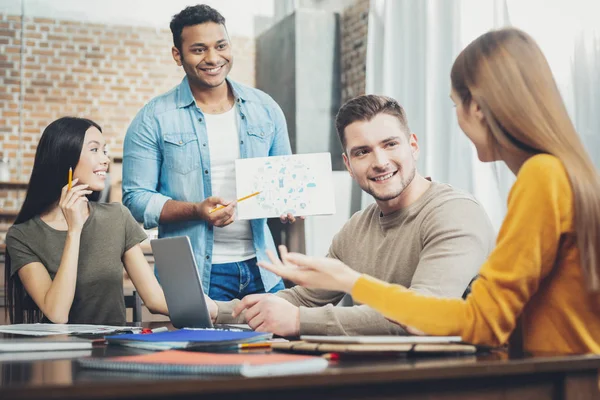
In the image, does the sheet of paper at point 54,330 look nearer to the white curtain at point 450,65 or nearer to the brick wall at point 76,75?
the white curtain at point 450,65

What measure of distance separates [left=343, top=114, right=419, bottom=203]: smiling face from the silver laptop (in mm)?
514

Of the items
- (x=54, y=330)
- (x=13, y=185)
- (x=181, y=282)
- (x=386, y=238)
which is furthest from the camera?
(x=13, y=185)

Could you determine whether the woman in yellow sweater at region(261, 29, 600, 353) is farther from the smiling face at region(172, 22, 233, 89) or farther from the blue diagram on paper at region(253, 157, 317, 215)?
the smiling face at region(172, 22, 233, 89)

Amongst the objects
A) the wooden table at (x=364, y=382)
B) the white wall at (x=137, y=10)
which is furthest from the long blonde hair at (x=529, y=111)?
the white wall at (x=137, y=10)

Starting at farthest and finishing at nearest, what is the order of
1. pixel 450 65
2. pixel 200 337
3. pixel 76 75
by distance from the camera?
pixel 76 75, pixel 450 65, pixel 200 337

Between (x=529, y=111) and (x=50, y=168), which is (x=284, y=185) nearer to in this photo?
(x=50, y=168)

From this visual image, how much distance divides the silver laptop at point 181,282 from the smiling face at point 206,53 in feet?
3.77

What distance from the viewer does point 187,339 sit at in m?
1.24

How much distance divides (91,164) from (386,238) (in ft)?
3.72

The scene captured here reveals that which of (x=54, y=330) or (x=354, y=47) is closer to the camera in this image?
(x=54, y=330)

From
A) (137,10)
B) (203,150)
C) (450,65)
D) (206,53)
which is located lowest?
(203,150)

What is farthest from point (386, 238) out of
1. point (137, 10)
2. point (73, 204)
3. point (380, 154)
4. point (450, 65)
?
point (137, 10)

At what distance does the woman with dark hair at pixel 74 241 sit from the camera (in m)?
2.32

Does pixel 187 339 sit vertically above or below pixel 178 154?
below
